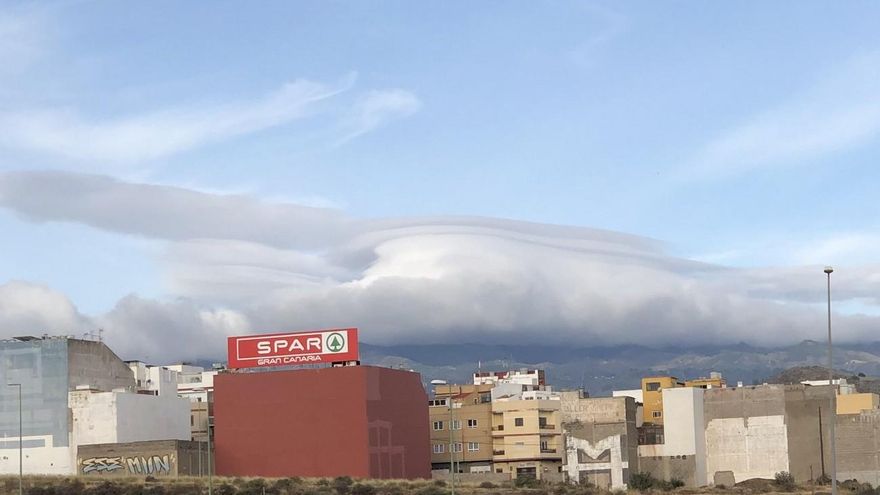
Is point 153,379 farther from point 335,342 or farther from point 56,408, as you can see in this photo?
point 335,342

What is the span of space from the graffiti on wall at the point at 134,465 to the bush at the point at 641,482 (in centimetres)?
4633

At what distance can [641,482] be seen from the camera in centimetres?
13612

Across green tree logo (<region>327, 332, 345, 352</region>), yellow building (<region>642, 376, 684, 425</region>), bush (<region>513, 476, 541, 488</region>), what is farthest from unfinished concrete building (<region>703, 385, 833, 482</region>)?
green tree logo (<region>327, 332, 345, 352</region>)

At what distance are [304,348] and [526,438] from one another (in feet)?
120

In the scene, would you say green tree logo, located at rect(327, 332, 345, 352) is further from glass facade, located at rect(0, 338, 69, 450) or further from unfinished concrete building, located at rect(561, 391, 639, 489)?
unfinished concrete building, located at rect(561, 391, 639, 489)

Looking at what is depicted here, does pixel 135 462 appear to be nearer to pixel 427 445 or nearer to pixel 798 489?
pixel 427 445

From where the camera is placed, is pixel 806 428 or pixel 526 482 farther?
pixel 806 428

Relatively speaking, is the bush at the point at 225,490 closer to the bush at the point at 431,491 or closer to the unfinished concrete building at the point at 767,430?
the bush at the point at 431,491

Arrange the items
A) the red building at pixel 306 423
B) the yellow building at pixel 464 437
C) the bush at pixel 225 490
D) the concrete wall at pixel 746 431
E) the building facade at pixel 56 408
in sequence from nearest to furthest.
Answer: the bush at pixel 225 490 → the red building at pixel 306 423 → the building facade at pixel 56 408 → the concrete wall at pixel 746 431 → the yellow building at pixel 464 437

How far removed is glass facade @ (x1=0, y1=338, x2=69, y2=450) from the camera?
133 meters

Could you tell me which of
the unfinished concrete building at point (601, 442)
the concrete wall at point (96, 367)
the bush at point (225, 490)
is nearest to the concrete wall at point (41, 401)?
the concrete wall at point (96, 367)

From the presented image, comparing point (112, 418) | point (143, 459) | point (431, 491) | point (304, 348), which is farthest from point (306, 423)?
point (431, 491)

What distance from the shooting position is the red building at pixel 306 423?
411ft

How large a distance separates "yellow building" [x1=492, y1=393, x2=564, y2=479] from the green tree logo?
3340 centimetres
